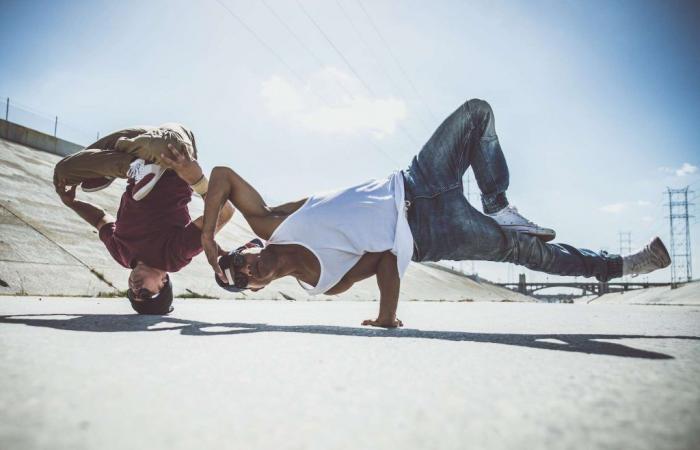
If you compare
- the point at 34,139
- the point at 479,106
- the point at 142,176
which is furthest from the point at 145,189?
the point at 34,139

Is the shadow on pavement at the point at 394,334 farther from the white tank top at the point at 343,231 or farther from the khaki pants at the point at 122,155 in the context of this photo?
the khaki pants at the point at 122,155

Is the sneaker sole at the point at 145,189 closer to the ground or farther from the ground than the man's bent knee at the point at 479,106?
closer to the ground

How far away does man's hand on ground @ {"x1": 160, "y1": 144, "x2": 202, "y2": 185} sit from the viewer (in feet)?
9.89

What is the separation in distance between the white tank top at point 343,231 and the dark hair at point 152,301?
1.21m

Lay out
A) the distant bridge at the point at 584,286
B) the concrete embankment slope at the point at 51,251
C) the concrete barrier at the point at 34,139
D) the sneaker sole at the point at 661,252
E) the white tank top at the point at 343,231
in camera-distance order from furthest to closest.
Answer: the distant bridge at the point at 584,286, the concrete barrier at the point at 34,139, the concrete embankment slope at the point at 51,251, the sneaker sole at the point at 661,252, the white tank top at the point at 343,231

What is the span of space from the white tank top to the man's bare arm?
0.05 m

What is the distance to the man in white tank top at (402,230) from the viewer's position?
2.65 metres

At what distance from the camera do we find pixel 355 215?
2660mm

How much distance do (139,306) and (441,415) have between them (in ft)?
10.1

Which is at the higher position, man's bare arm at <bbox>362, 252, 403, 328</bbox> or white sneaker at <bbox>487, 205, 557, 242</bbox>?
white sneaker at <bbox>487, 205, 557, 242</bbox>

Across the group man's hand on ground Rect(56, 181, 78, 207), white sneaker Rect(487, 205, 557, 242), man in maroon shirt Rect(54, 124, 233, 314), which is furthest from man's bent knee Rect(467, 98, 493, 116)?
man's hand on ground Rect(56, 181, 78, 207)

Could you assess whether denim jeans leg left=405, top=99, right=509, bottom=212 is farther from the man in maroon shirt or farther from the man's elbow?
the man in maroon shirt

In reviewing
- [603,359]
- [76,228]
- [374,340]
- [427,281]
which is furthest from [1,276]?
[427,281]

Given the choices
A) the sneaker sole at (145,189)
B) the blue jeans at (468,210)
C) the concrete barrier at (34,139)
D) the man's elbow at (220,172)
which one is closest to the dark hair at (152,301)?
the sneaker sole at (145,189)
